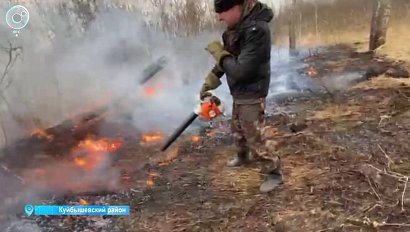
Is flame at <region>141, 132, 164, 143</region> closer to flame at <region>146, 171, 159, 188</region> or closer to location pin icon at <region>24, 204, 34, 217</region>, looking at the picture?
flame at <region>146, 171, 159, 188</region>

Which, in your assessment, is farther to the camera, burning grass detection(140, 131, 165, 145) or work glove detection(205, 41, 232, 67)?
burning grass detection(140, 131, 165, 145)

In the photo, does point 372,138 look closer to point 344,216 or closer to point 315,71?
point 344,216

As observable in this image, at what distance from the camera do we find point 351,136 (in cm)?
387

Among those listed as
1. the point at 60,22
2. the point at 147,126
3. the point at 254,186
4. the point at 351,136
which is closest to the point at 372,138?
the point at 351,136

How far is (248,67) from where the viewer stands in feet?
9.46

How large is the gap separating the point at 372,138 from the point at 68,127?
2.69m

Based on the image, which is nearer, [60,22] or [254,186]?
[254,186]

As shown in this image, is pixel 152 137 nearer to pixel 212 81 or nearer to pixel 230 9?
pixel 212 81

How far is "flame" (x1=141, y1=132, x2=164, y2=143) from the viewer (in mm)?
4054

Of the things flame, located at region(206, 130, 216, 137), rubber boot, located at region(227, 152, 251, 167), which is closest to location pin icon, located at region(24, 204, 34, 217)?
rubber boot, located at region(227, 152, 251, 167)

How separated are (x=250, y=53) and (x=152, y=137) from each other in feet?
5.16

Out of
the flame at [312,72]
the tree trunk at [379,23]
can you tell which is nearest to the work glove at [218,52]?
the flame at [312,72]

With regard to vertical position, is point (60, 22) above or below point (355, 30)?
above

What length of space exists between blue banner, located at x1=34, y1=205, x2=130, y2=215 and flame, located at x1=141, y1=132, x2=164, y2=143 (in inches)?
45.3
